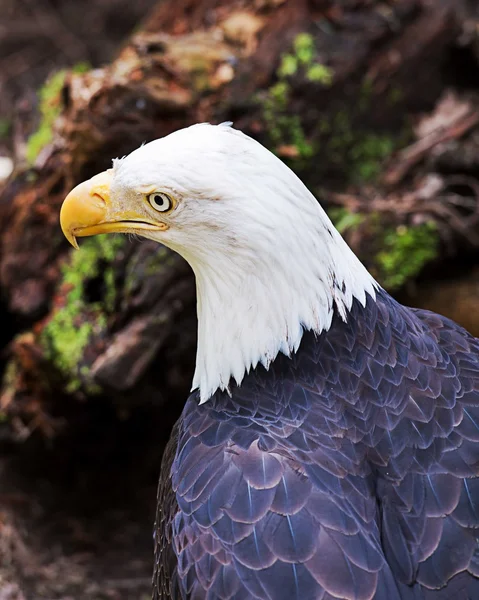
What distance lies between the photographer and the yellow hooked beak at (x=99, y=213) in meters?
3.32

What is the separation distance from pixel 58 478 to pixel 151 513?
2.51 ft

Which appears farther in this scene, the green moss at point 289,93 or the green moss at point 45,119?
the green moss at point 45,119

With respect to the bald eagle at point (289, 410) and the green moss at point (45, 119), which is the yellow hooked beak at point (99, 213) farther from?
the green moss at point (45, 119)

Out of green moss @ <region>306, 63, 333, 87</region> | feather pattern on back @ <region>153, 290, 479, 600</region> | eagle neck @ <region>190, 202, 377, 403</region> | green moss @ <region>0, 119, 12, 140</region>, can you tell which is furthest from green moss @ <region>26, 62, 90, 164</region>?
feather pattern on back @ <region>153, 290, 479, 600</region>

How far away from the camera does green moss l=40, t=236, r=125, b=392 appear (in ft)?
17.2

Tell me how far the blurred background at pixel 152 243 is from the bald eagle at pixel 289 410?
1.82 meters

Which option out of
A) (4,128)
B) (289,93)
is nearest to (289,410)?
(289,93)

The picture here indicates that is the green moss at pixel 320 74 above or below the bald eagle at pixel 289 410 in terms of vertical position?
above

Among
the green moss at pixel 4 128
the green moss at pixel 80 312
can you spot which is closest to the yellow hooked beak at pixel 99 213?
the green moss at pixel 80 312

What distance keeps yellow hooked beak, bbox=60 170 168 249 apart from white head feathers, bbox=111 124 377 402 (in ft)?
0.20

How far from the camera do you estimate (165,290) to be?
516 cm

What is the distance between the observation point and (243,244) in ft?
10.4

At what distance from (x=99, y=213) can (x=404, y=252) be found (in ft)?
9.43

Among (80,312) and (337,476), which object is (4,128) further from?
(337,476)
